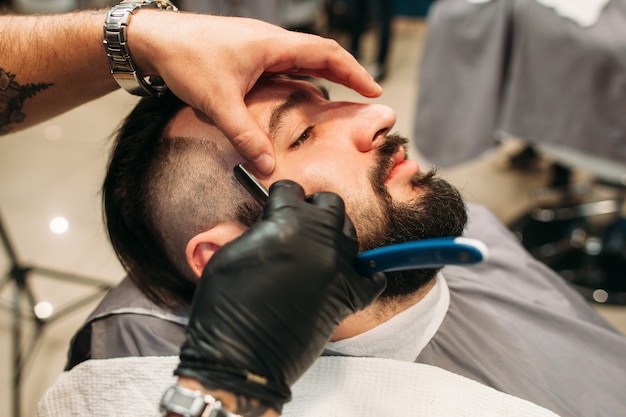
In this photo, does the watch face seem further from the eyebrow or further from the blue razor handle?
the eyebrow

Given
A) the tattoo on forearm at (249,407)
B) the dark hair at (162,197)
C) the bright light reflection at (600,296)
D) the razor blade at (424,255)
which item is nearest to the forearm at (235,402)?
the tattoo on forearm at (249,407)

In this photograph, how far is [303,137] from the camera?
3.51ft

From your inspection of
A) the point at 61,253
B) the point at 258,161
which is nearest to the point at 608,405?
the point at 258,161

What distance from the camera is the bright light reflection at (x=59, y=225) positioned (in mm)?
2615

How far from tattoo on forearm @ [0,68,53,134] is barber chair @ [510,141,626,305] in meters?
1.85

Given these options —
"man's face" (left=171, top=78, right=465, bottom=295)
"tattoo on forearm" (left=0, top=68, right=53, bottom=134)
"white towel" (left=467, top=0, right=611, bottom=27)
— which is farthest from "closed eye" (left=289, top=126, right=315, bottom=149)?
"white towel" (left=467, top=0, right=611, bottom=27)

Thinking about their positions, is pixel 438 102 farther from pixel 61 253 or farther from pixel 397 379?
pixel 61 253

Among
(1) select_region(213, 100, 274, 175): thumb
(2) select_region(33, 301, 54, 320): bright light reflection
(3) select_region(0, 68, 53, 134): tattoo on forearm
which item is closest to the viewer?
(1) select_region(213, 100, 274, 175): thumb

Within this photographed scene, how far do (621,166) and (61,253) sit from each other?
8.30 feet

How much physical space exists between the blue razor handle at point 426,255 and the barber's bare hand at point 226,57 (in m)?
0.32

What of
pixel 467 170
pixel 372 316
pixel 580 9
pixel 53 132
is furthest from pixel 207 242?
pixel 53 132

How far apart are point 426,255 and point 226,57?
0.54 meters

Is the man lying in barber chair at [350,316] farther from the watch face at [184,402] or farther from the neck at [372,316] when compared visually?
the watch face at [184,402]

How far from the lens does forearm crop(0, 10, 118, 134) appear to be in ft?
3.53
